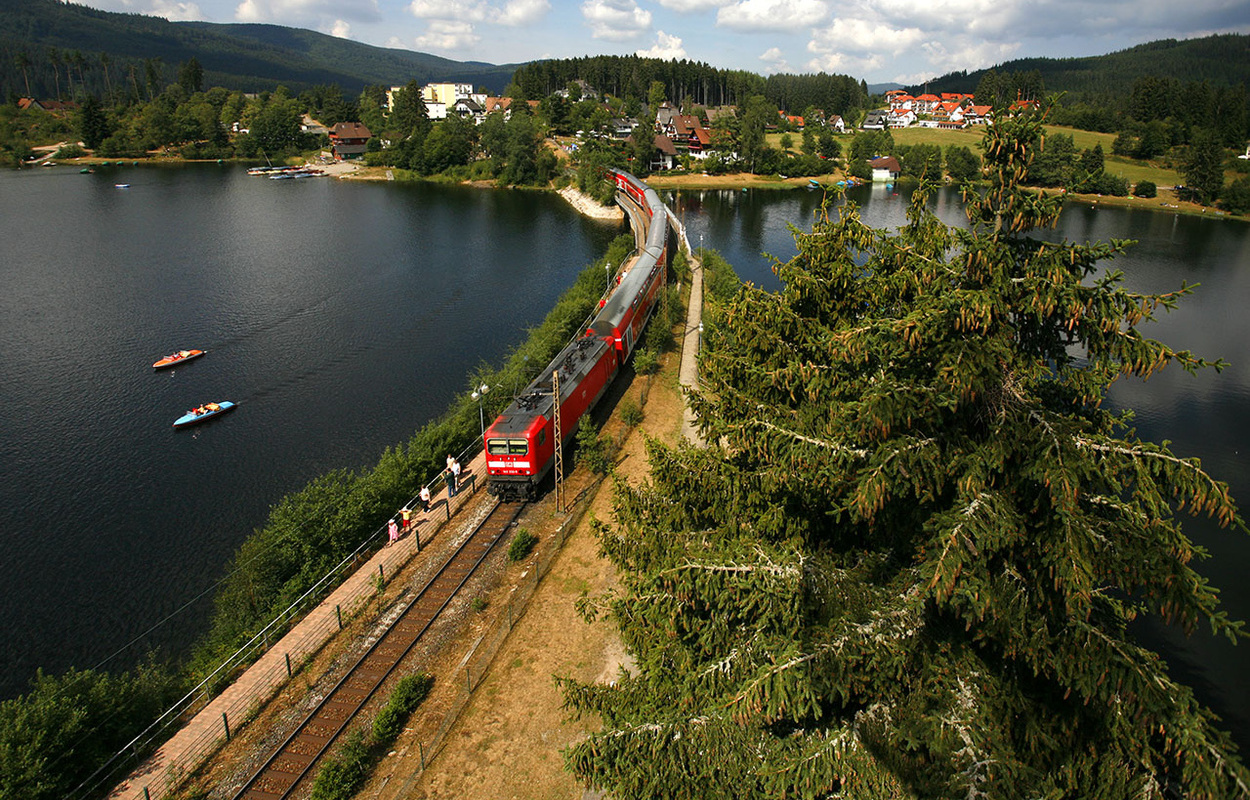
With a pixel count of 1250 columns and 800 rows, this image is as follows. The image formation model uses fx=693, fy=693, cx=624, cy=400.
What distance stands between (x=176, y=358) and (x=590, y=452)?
104ft

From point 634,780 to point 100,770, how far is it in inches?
553

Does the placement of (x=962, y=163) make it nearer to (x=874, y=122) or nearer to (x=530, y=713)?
(x=874, y=122)

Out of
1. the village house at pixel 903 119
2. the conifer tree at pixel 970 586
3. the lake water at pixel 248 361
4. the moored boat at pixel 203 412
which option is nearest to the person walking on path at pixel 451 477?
the lake water at pixel 248 361

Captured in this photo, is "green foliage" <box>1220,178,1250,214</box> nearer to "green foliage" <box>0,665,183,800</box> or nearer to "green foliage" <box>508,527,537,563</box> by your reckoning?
"green foliage" <box>508,527,537,563</box>

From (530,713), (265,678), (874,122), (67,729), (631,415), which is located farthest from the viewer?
(874,122)

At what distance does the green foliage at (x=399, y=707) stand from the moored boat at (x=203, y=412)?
2619cm

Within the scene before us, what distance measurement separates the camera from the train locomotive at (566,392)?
25375 millimetres

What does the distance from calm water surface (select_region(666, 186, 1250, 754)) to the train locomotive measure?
35.5 ft

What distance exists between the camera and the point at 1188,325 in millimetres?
51938

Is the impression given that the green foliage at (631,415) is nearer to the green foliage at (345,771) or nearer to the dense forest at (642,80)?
the green foliage at (345,771)

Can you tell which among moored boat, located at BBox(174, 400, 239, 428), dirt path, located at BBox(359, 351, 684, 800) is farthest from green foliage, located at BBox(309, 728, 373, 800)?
moored boat, located at BBox(174, 400, 239, 428)

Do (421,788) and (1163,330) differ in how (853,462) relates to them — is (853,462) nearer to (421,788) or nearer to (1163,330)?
(421,788)

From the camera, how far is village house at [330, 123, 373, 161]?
148m

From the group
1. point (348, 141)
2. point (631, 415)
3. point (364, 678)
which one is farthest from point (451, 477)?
point (348, 141)
